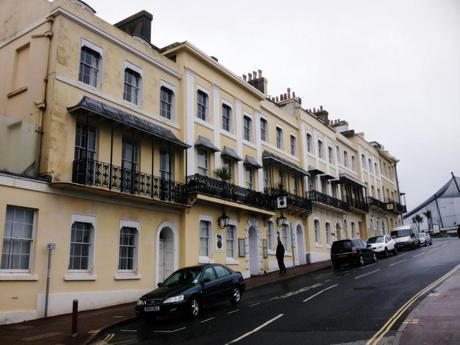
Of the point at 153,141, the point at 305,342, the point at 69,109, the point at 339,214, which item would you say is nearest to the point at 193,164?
the point at 153,141

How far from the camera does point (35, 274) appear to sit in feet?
45.5

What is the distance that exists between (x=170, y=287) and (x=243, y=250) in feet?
36.1

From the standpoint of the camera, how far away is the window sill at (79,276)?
14.8 metres

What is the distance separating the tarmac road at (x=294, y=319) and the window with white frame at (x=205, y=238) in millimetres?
4927

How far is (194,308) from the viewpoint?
12.3 meters

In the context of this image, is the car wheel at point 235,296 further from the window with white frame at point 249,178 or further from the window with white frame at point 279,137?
the window with white frame at point 279,137

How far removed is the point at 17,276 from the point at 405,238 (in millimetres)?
32667

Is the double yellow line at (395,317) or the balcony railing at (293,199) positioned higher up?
the balcony railing at (293,199)

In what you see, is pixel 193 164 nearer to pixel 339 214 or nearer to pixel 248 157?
pixel 248 157

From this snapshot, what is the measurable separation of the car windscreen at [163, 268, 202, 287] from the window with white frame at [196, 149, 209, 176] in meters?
8.47

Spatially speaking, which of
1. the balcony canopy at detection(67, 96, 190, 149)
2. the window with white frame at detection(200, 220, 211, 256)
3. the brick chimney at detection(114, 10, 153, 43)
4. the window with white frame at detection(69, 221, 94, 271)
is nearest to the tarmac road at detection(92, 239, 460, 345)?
the window with white frame at detection(69, 221, 94, 271)

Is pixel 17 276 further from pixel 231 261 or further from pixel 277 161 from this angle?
pixel 277 161

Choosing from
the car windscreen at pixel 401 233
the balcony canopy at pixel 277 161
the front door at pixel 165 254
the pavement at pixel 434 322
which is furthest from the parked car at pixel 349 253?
the car windscreen at pixel 401 233

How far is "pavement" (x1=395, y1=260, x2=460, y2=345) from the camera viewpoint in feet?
25.4
